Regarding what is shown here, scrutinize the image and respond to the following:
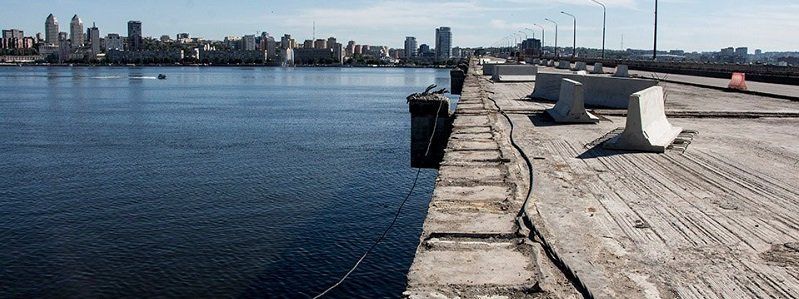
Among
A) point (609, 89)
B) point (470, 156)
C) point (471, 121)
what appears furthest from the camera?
point (609, 89)

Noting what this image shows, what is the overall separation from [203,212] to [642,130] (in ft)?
33.6

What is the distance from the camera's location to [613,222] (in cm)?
694

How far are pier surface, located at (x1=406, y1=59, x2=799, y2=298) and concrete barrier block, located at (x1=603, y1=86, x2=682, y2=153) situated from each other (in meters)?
0.23

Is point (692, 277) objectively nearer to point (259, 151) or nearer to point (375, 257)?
point (375, 257)

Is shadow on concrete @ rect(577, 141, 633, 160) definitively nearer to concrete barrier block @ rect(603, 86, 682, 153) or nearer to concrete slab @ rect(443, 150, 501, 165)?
concrete barrier block @ rect(603, 86, 682, 153)

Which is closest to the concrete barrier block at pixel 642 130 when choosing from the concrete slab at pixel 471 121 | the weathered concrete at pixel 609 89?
the concrete slab at pixel 471 121

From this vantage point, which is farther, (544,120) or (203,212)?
(203,212)

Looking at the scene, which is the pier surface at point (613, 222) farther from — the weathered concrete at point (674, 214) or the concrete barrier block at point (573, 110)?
the concrete barrier block at point (573, 110)

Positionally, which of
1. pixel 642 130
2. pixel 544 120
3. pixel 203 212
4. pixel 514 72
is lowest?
pixel 203 212

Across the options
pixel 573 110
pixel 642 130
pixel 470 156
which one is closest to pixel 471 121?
pixel 573 110

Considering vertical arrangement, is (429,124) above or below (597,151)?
below

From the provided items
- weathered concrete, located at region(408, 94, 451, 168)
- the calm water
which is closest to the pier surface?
the calm water

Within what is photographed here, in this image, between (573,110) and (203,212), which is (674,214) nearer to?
(573,110)

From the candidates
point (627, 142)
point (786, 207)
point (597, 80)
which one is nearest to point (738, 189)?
point (786, 207)
